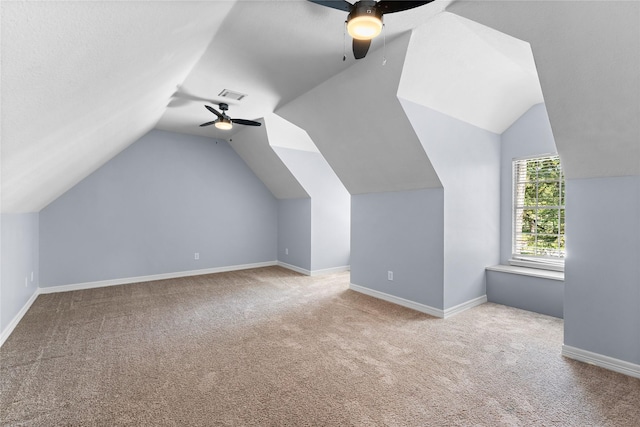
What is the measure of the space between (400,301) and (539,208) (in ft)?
7.94

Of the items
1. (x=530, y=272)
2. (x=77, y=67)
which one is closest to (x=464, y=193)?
(x=530, y=272)

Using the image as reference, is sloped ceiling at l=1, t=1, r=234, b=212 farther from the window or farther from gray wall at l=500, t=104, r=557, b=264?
the window

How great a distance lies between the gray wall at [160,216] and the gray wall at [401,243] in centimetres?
290

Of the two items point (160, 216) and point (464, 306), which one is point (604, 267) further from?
point (160, 216)

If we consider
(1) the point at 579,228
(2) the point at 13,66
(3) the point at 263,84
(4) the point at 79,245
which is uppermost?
(3) the point at 263,84

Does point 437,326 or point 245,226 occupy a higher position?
point 245,226

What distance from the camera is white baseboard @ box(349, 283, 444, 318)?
3807 millimetres

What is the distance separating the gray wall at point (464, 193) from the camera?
3605 mm

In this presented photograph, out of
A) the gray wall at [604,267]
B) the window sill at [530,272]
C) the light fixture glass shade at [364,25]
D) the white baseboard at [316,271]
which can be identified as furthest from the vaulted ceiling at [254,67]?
the white baseboard at [316,271]

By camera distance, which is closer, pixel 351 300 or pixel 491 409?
pixel 491 409

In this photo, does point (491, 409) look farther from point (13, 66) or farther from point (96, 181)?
point (96, 181)

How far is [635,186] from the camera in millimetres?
2439

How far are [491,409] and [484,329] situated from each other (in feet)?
4.99

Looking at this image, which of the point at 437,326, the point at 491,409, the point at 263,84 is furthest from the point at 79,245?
the point at 491,409
